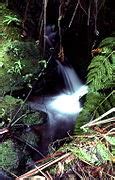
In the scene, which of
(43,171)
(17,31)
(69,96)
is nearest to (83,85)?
(69,96)

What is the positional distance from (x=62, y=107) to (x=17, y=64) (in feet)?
2.72

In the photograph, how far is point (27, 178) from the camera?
2.16 m

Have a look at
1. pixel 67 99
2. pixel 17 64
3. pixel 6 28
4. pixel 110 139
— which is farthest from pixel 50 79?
pixel 110 139

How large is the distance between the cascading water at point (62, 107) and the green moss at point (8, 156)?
33 centimetres

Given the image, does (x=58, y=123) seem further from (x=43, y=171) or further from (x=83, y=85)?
(x=43, y=171)

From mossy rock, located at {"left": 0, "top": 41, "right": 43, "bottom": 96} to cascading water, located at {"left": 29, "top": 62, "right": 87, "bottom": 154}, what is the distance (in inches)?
12.3

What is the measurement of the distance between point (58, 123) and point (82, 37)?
5.34 feet

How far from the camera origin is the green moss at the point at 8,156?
2951 millimetres

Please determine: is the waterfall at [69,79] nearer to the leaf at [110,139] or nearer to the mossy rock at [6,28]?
the mossy rock at [6,28]

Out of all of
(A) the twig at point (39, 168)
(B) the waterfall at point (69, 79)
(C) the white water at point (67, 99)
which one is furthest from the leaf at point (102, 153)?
(B) the waterfall at point (69, 79)

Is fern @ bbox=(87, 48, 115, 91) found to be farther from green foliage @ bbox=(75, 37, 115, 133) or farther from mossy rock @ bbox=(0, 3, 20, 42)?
mossy rock @ bbox=(0, 3, 20, 42)

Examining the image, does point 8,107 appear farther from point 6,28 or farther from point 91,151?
point 91,151

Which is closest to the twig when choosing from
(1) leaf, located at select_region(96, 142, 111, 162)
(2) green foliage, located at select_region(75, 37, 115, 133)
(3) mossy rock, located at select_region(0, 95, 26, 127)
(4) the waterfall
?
(1) leaf, located at select_region(96, 142, 111, 162)

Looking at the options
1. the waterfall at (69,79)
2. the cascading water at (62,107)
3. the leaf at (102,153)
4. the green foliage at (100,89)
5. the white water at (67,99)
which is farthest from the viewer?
the waterfall at (69,79)
